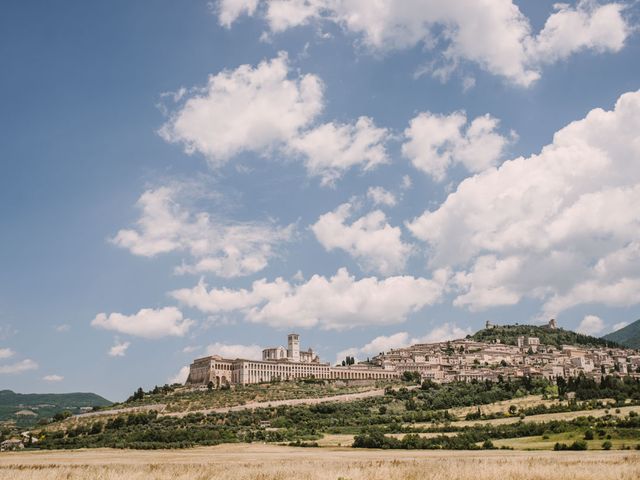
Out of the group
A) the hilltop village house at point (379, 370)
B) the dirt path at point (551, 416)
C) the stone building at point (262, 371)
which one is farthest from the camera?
the stone building at point (262, 371)

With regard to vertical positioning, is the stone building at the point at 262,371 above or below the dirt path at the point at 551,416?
above

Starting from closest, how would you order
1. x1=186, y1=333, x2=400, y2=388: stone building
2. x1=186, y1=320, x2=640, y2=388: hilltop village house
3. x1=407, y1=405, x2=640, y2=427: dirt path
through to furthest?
1. x1=407, y1=405, x2=640, y2=427: dirt path
2. x1=186, y1=320, x2=640, y2=388: hilltop village house
3. x1=186, y1=333, x2=400, y2=388: stone building

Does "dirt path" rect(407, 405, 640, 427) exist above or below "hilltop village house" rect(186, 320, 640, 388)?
below

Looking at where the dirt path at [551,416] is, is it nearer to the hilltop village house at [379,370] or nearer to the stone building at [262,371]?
the hilltop village house at [379,370]

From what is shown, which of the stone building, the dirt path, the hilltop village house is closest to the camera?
the dirt path

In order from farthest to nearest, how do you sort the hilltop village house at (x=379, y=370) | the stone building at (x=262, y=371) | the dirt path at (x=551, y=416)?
the stone building at (x=262, y=371), the hilltop village house at (x=379, y=370), the dirt path at (x=551, y=416)

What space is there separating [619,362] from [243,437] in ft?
533

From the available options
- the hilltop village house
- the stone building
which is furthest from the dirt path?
the stone building

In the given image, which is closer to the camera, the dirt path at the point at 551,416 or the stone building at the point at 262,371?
the dirt path at the point at 551,416

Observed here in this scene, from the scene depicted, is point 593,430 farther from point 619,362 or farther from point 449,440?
point 619,362

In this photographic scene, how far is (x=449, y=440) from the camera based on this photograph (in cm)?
5525

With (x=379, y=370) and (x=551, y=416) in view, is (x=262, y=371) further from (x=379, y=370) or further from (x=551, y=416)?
(x=551, y=416)

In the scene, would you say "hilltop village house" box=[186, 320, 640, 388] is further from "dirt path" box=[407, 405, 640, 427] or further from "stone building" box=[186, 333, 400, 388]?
"dirt path" box=[407, 405, 640, 427]

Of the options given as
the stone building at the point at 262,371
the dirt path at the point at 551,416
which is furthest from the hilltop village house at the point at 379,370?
the dirt path at the point at 551,416
